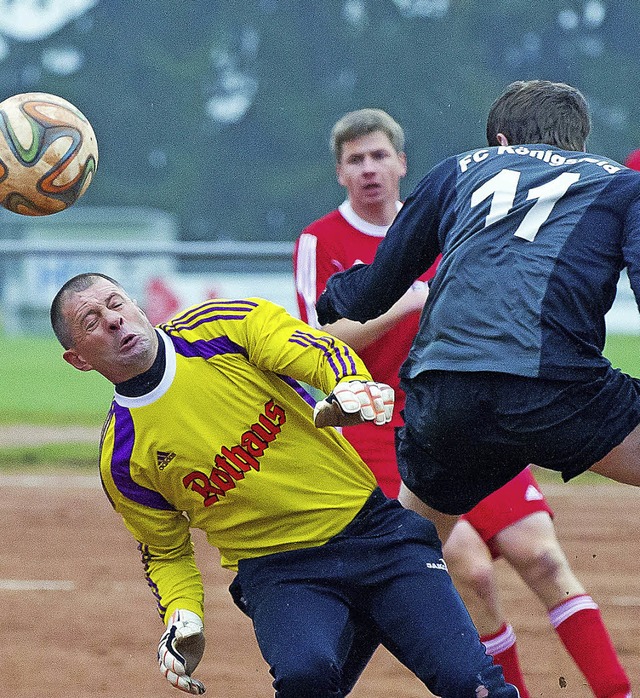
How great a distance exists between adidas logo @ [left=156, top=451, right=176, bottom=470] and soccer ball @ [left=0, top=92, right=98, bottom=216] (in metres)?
1.02

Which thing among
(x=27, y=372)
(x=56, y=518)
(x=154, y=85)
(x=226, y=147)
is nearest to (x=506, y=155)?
(x=56, y=518)

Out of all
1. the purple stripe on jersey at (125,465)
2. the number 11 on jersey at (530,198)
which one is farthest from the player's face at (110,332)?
the number 11 on jersey at (530,198)

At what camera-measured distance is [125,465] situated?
3.40 m

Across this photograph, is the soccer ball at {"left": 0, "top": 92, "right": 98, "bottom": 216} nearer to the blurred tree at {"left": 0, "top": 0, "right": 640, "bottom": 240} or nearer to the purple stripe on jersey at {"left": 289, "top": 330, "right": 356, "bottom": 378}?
the purple stripe on jersey at {"left": 289, "top": 330, "right": 356, "bottom": 378}

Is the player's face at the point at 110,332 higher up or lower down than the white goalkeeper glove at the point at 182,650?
higher up

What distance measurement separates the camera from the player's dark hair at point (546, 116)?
3418mm

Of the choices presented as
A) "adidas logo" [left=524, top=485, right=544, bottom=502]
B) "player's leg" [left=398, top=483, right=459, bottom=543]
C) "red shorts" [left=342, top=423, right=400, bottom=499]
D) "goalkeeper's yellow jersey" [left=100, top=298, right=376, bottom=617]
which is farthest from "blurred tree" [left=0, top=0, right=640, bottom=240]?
"goalkeeper's yellow jersey" [left=100, top=298, right=376, bottom=617]

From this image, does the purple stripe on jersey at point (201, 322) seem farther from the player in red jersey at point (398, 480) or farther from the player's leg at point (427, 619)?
the player in red jersey at point (398, 480)

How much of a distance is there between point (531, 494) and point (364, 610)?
1202mm

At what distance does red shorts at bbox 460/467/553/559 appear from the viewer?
428 cm

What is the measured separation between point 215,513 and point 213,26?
68.6 ft

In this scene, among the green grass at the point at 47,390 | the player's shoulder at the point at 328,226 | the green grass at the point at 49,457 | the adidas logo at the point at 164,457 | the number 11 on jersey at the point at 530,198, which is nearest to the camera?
the number 11 on jersey at the point at 530,198

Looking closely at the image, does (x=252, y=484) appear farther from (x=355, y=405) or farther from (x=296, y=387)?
(x=355, y=405)

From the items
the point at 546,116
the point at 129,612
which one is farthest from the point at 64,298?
the point at 129,612
